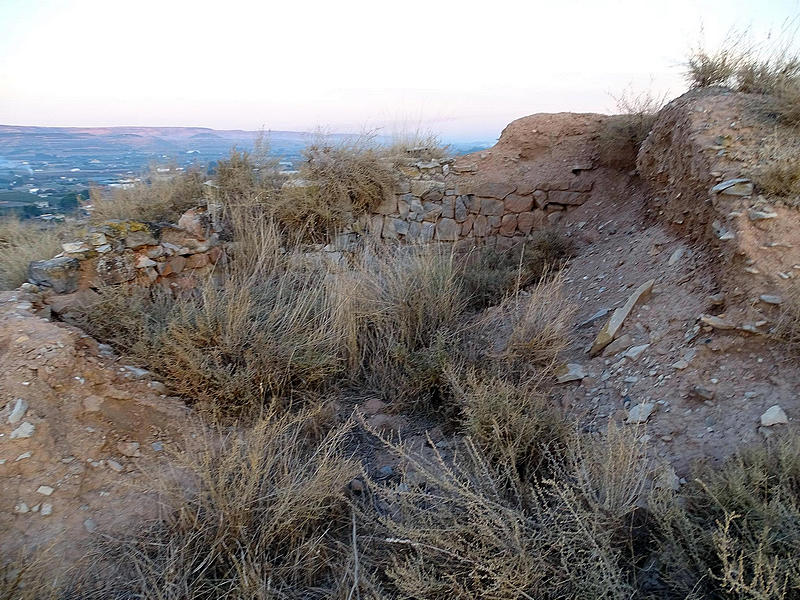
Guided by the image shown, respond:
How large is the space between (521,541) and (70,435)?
2.31 meters

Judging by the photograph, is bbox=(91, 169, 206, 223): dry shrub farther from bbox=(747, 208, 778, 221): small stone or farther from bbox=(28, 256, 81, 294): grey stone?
bbox=(747, 208, 778, 221): small stone

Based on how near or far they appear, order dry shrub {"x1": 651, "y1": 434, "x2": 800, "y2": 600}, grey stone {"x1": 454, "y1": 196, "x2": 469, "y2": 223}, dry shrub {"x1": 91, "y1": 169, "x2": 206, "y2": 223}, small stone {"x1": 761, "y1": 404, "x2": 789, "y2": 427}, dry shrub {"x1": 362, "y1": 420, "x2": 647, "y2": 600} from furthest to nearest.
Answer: grey stone {"x1": 454, "y1": 196, "x2": 469, "y2": 223} < dry shrub {"x1": 91, "y1": 169, "x2": 206, "y2": 223} < small stone {"x1": 761, "y1": 404, "x2": 789, "y2": 427} < dry shrub {"x1": 362, "y1": 420, "x2": 647, "y2": 600} < dry shrub {"x1": 651, "y1": 434, "x2": 800, "y2": 600}

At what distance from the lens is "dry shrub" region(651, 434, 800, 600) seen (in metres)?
1.68

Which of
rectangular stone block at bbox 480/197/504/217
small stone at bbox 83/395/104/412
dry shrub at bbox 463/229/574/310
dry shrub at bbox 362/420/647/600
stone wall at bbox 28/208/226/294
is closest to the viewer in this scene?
dry shrub at bbox 362/420/647/600

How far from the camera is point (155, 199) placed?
19.0ft

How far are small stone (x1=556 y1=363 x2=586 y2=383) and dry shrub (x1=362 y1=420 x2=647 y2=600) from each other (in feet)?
3.16

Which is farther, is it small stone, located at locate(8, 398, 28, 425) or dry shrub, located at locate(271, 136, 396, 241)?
dry shrub, located at locate(271, 136, 396, 241)

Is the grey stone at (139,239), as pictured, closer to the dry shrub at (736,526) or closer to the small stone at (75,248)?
the small stone at (75,248)

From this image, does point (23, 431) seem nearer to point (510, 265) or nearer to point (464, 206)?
point (510, 265)

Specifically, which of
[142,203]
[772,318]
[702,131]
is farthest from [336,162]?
[772,318]

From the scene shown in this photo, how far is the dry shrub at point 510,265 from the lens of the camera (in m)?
4.55

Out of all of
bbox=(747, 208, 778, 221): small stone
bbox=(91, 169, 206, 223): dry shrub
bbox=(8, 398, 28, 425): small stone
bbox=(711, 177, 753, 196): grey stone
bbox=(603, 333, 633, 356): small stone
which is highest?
bbox=(711, 177, 753, 196): grey stone

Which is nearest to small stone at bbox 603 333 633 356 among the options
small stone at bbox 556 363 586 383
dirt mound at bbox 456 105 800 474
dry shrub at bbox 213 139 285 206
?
dirt mound at bbox 456 105 800 474

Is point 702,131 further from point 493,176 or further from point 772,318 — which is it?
point 493,176
